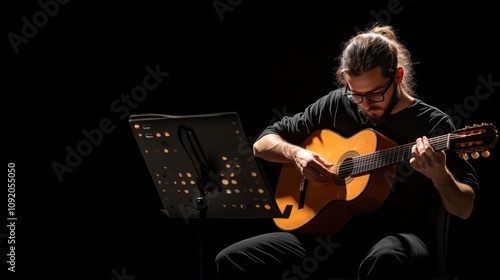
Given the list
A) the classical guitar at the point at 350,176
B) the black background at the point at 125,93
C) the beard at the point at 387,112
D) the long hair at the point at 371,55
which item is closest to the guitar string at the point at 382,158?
the classical guitar at the point at 350,176

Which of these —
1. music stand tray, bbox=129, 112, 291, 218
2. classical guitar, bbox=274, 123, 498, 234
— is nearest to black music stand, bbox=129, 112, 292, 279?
music stand tray, bbox=129, 112, 291, 218

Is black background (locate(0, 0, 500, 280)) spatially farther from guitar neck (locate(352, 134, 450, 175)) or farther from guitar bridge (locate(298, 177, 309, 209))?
guitar neck (locate(352, 134, 450, 175))

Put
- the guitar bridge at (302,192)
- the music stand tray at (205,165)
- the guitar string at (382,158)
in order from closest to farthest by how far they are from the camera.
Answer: the music stand tray at (205,165) → the guitar string at (382,158) → the guitar bridge at (302,192)

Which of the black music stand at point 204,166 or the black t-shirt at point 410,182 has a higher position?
the black music stand at point 204,166

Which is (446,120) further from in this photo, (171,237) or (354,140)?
(171,237)

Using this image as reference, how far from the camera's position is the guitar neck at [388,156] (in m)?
1.96

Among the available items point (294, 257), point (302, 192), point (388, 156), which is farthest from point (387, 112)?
point (294, 257)

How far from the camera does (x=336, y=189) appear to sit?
7.43 ft

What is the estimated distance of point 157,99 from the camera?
11.0 feet

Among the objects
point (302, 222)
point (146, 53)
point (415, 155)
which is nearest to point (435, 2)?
point (415, 155)

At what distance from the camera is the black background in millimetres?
3205

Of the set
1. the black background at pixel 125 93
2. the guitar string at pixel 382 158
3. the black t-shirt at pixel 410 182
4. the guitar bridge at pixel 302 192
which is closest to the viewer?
the guitar string at pixel 382 158

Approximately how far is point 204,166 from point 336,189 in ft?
2.05

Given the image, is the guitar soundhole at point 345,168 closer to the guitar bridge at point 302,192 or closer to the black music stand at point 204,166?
the guitar bridge at point 302,192
